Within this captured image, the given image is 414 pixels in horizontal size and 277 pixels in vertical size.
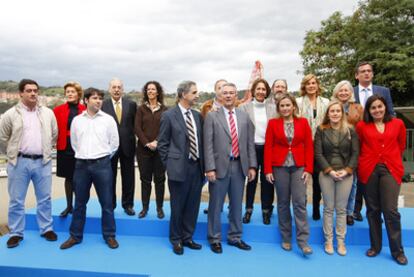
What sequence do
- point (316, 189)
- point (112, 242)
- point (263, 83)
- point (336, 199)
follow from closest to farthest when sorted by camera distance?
point (336, 199), point (112, 242), point (263, 83), point (316, 189)

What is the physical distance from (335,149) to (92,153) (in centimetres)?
254

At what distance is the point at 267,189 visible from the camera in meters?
3.96

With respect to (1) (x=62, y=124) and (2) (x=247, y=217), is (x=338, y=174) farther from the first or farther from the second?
(1) (x=62, y=124)

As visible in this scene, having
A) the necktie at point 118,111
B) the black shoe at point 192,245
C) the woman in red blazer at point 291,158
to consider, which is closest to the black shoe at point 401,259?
the woman in red blazer at point 291,158

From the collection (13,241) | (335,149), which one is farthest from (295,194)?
(13,241)

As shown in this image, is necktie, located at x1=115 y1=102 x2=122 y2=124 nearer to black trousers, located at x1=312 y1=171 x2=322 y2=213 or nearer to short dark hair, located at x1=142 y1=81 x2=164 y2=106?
short dark hair, located at x1=142 y1=81 x2=164 y2=106

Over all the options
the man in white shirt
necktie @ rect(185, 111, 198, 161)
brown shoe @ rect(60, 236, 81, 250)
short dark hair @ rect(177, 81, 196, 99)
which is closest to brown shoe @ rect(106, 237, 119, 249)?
the man in white shirt

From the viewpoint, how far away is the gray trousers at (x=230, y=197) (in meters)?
3.52

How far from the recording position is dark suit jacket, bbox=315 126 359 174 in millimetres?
3428

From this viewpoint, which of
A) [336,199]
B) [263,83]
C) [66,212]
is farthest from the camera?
[66,212]

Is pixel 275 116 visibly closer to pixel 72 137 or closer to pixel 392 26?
pixel 72 137

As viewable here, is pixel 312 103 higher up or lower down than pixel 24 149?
higher up

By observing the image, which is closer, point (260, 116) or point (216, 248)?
point (216, 248)

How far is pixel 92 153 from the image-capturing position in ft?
11.7
